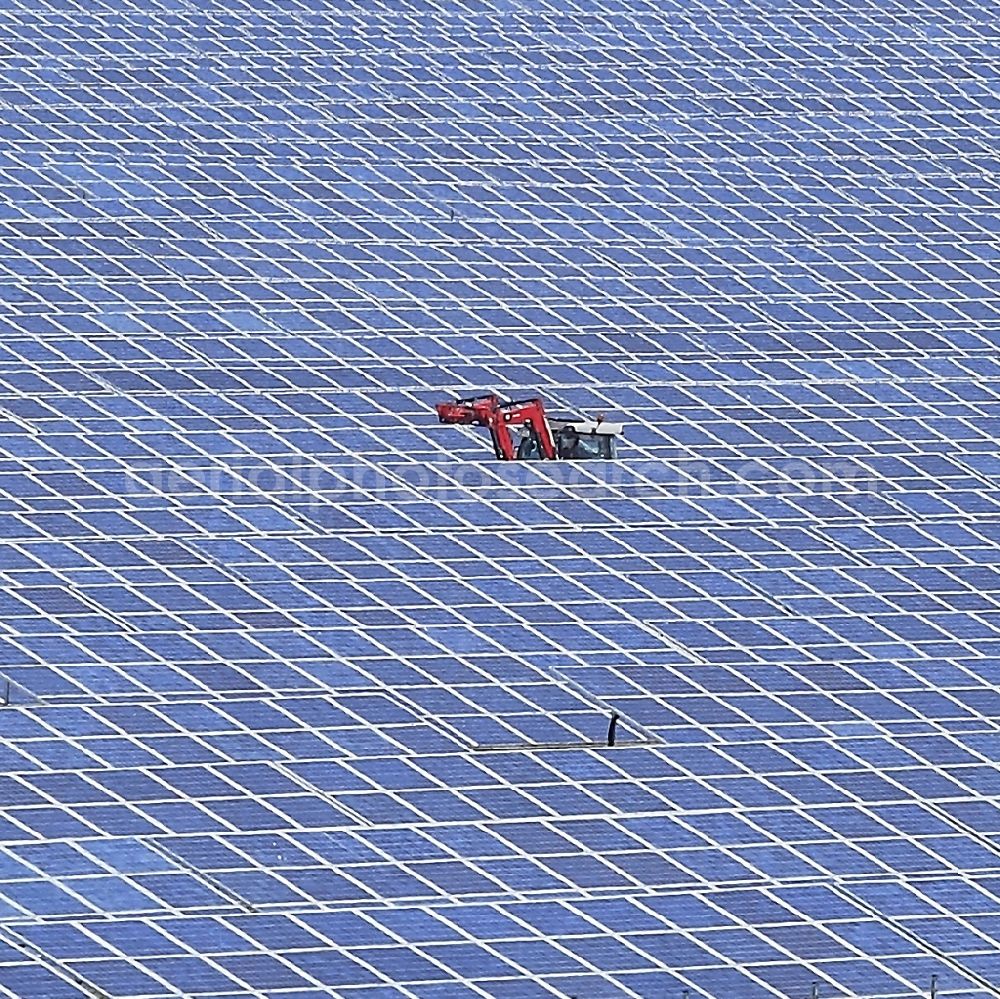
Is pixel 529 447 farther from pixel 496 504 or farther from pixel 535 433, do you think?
pixel 496 504

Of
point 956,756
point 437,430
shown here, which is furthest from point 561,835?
point 437,430

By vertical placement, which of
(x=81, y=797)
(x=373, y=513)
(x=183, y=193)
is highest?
(x=183, y=193)

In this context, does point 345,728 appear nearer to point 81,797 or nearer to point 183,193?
point 81,797

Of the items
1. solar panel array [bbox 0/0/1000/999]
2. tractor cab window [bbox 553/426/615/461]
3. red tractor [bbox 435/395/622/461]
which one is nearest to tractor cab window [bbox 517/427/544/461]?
red tractor [bbox 435/395/622/461]

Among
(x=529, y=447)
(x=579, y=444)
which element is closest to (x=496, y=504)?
(x=529, y=447)

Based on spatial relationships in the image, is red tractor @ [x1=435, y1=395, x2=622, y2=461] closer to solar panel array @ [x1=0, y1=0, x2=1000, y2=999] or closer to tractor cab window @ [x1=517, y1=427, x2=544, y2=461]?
tractor cab window @ [x1=517, y1=427, x2=544, y2=461]

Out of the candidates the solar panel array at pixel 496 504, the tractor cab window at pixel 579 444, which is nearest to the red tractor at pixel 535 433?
the tractor cab window at pixel 579 444
